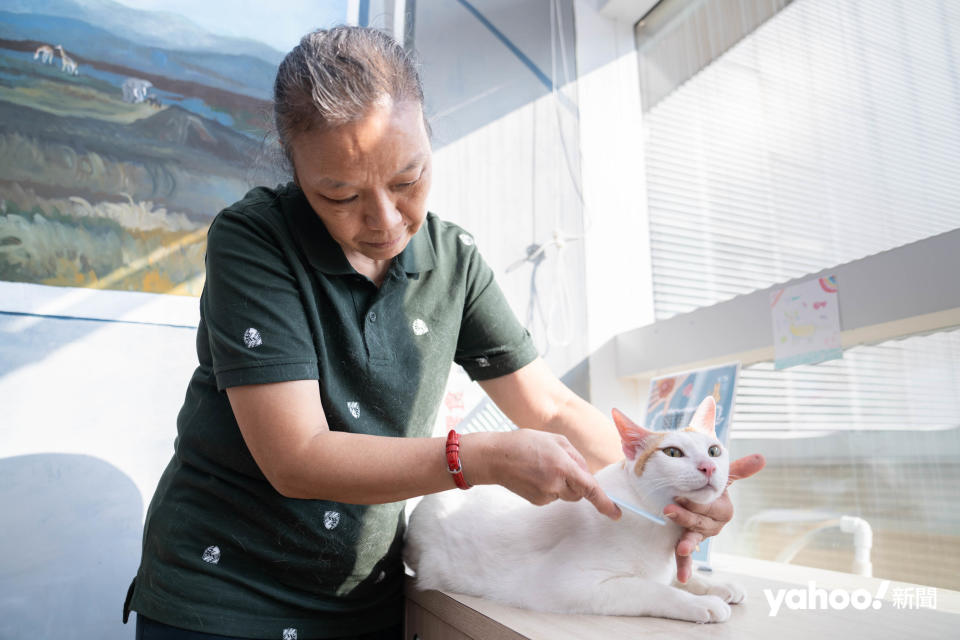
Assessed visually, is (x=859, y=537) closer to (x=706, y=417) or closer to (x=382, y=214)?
(x=706, y=417)

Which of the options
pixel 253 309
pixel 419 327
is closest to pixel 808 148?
pixel 419 327

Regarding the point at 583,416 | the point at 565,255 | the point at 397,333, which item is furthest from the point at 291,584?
the point at 565,255

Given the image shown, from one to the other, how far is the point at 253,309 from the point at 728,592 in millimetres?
657

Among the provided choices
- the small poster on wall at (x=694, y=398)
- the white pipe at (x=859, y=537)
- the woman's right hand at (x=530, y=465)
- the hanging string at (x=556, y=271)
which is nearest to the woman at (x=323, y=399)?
the woman's right hand at (x=530, y=465)

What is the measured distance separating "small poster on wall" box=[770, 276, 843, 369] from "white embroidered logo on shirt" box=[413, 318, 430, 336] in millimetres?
850

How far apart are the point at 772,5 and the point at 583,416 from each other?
4.23 feet

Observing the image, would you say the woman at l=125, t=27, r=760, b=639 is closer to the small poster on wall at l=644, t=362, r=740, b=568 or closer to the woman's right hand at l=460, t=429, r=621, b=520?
the woman's right hand at l=460, t=429, r=621, b=520

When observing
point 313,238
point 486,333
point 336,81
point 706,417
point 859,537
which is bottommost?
point 859,537

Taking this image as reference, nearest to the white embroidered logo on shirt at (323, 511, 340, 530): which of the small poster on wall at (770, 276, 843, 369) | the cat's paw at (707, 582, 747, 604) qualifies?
the cat's paw at (707, 582, 747, 604)

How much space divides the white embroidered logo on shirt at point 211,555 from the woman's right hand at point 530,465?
1.14 ft

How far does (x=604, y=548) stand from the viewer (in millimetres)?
767

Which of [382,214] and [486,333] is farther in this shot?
[486,333]

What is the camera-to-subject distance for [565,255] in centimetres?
202

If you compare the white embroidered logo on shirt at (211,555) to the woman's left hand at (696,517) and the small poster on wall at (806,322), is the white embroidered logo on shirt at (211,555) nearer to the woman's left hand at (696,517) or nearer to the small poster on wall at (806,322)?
the woman's left hand at (696,517)
